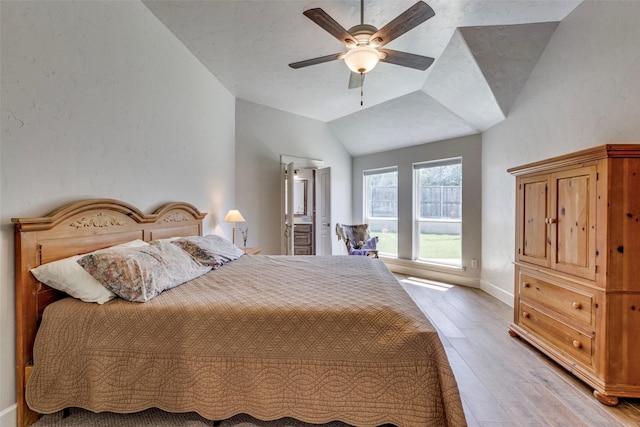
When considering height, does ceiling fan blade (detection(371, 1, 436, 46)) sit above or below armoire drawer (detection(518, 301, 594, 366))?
above

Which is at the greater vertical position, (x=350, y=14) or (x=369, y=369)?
(x=350, y=14)

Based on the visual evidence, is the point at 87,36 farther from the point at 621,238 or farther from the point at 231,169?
the point at 621,238

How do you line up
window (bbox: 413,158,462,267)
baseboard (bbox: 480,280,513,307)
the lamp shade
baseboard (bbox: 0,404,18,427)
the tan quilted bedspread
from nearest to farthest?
Answer: the tan quilted bedspread, baseboard (bbox: 0,404,18,427), baseboard (bbox: 480,280,513,307), the lamp shade, window (bbox: 413,158,462,267)

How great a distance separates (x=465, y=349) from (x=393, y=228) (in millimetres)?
3254

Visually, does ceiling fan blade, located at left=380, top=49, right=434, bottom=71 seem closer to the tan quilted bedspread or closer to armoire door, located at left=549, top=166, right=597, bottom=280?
armoire door, located at left=549, top=166, right=597, bottom=280

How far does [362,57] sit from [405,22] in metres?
0.34

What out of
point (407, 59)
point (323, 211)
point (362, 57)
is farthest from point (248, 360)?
point (323, 211)

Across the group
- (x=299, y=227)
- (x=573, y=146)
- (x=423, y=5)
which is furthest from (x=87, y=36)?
(x=299, y=227)

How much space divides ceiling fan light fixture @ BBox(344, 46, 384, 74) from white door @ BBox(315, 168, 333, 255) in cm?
324

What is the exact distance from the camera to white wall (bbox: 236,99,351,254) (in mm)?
4402

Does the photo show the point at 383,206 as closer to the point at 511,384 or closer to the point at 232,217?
the point at 232,217

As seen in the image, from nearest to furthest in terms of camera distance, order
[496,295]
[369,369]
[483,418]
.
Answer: [369,369] → [483,418] → [496,295]

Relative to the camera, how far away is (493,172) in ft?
13.5

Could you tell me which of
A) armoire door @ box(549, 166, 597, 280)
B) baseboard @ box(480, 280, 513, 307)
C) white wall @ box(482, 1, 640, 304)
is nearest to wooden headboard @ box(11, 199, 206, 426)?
armoire door @ box(549, 166, 597, 280)
